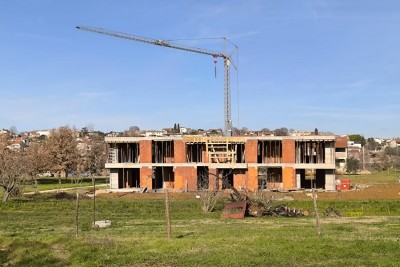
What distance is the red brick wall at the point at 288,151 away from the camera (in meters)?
62.2

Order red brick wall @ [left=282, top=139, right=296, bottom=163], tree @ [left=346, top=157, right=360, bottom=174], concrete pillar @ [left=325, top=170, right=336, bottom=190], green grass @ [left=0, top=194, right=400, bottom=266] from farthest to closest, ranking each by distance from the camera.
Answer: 1. tree @ [left=346, top=157, right=360, bottom=174]
2. red brick wall @ [left=282, top=139, right=296, bottom=163]
3. concrete pillar @ [left=325, top=170, right=336, bottom=190]
4. green grass @ [left=0, top=194, right=400, bottom=266]

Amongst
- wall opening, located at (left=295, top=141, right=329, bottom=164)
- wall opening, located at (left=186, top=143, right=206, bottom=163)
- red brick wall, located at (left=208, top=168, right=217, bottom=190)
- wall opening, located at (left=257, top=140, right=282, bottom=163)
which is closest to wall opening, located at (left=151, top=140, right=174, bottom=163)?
wall opening, located at (left=186, top=143, right=206, bottom=163)

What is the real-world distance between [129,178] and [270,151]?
833 inches

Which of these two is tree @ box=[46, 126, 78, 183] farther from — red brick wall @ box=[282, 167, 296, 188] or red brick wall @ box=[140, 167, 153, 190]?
red brick wall @ box=[282, 167, 296, 188]

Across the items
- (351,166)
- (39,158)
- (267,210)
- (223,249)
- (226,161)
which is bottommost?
(351,166)

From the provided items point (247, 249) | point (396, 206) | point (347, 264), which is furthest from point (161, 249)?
point (396, 206)

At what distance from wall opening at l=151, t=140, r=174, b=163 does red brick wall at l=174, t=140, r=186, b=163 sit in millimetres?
2582

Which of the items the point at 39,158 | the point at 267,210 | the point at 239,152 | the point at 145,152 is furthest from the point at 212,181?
the point at 39,158

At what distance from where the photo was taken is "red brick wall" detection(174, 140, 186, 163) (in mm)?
64750

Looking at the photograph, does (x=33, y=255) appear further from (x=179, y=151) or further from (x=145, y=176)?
(x=145, y=176)

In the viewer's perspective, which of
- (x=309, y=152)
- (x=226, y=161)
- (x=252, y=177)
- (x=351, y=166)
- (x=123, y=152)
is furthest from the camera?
(x=351, y=166)

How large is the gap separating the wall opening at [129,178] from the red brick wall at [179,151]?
28.2ft

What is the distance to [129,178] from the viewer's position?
69.3 meters

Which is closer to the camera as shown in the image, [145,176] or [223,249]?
[223,249]
